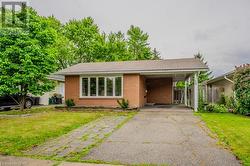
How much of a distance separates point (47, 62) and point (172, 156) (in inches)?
488

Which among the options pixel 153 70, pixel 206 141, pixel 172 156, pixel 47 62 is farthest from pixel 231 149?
pixel 47 62

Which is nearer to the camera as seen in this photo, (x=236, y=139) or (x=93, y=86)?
(x=236, y=139)

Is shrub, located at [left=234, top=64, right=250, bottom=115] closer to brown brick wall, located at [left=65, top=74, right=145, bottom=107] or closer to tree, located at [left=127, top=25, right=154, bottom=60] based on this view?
brown brick wall, located at [left=65, top=74, right=145, bottom=107]

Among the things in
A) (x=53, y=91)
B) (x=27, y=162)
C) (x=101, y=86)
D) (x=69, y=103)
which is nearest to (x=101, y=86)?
(x=101, y=86)

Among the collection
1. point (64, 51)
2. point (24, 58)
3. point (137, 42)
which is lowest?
point (24, 58)

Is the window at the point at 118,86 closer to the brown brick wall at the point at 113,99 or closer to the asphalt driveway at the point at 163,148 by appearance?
the brown brick wall at the point at 113,99

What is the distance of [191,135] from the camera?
8.11 metres

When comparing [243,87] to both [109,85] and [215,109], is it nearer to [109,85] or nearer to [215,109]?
[215,109]

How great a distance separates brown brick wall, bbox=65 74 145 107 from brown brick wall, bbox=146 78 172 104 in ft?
19.2

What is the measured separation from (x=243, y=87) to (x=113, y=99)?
8.87 meters

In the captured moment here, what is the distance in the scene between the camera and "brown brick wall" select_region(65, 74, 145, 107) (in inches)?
649

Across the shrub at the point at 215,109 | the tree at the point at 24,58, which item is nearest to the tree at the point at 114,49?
the tree at the point at 24,58

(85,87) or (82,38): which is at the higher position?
(82,38)

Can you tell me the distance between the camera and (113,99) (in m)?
17.0
